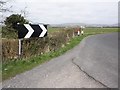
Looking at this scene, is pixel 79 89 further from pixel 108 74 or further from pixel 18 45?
pixel 18 45

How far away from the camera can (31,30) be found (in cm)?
1449

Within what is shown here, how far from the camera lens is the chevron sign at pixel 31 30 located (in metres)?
14.0

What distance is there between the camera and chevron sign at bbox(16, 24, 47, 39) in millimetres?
14023

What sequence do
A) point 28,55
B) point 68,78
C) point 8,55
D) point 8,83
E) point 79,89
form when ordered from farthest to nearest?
point 28,55
point 8,55
point 68,78
point 8,83
point 79,89

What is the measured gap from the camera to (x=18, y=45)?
14.3 m

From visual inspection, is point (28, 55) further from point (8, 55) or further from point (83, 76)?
point (83, 76)

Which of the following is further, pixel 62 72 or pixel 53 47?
pixel 53 47

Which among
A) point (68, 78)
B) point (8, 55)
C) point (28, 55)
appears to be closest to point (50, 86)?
point (68, 78)

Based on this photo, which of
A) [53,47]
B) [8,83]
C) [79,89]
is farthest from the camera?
[53,47]

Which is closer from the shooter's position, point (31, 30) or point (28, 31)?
point (28, 31)

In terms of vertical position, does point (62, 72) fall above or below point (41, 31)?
below

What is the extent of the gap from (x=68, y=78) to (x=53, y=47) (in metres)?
11.7

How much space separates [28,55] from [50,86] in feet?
24.9

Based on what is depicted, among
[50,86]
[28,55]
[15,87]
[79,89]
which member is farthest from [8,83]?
[28,55]
